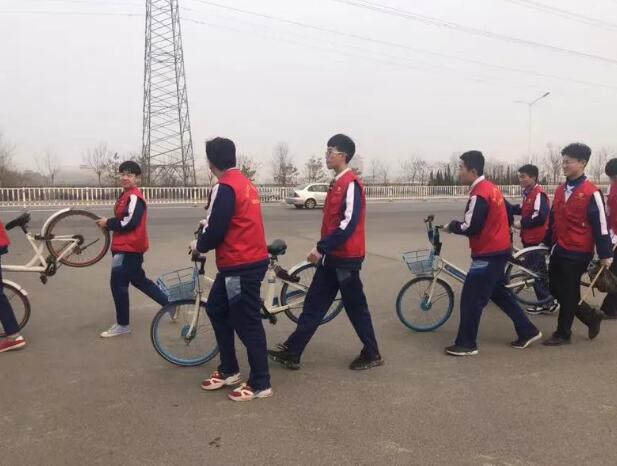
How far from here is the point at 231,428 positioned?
3504 millimetres

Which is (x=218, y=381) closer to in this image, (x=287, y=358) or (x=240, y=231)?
(x=287, y=358)

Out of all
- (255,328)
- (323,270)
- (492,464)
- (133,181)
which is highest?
(133,181)

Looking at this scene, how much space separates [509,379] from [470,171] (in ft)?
5.99

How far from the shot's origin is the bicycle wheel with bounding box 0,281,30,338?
5191 millimetres

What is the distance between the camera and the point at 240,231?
3797mm

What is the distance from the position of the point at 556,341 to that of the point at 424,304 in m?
1.30

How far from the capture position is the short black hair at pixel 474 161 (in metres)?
4.85

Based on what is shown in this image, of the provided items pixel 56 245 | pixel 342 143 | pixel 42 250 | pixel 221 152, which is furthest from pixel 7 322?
pixel 342 143

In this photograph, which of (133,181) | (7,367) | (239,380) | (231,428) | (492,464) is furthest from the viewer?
(133,181)

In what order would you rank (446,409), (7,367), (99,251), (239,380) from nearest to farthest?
(446,409) < (239,380) < (7,367) < (99,251)

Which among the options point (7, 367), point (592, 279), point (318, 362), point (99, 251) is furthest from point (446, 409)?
point (99, 251)

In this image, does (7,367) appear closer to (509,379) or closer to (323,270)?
(323,270)

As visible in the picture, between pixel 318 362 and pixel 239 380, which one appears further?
pixel 318 362

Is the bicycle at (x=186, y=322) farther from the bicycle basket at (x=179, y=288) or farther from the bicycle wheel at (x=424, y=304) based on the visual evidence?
the bicycle wheel at (x=424, y=304)
